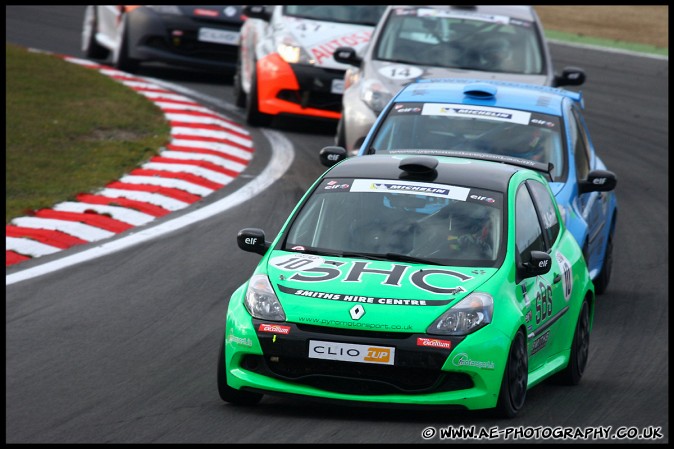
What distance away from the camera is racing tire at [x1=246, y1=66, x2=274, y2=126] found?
1748 cm

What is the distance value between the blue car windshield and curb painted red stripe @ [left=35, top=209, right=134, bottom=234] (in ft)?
8.21

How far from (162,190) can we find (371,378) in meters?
6.98

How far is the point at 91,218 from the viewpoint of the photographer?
1265 centimetres

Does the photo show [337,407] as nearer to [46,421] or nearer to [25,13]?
[46,421]

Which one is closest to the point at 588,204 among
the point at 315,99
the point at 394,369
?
the point at 394,369

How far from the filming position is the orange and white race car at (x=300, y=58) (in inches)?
671

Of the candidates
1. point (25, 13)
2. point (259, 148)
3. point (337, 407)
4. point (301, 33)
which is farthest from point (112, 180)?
point (25, 13)

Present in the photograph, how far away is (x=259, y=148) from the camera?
1672 centimetres

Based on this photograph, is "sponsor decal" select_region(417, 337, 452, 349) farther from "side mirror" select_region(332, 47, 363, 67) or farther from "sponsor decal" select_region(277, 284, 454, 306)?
"side mirror" select_region(332, 47, 363, 67)

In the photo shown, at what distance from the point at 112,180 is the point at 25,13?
14716 mm

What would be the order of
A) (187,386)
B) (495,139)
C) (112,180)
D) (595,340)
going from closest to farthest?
1. (187,386)
2. (595,340)
3. (495,139)
4. (112,180)

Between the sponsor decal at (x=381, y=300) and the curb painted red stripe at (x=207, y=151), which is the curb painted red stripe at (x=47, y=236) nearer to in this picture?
the curb painted red stripe at (x=207, y=151)

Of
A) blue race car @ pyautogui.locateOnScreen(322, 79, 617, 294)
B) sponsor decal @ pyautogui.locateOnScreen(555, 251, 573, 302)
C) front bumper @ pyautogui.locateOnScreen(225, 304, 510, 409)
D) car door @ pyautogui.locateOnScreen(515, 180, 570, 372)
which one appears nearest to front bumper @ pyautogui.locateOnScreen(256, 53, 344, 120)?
blue race car @ pyautogui.locateOnScreen(322, 79, 617, 294)

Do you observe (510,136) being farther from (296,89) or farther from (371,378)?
(296,89)
